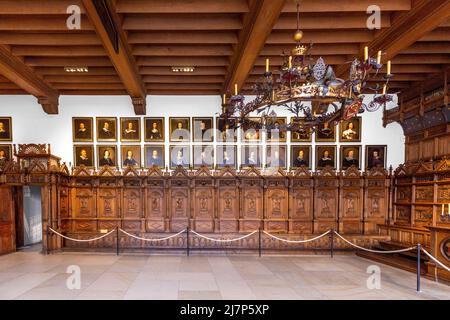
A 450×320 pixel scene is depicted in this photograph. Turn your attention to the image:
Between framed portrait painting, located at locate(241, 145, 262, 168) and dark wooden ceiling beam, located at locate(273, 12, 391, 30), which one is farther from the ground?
dark wooden ceiling beam, located at locate(273, 12, 391, 30)

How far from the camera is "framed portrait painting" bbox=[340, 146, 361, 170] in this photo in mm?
9234

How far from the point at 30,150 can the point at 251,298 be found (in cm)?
820

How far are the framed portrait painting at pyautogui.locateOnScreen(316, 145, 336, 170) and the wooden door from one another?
10.0 metres

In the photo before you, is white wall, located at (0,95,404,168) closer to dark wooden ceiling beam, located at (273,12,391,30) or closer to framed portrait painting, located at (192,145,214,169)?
framed portrait painting, located at (192,145,214,169)

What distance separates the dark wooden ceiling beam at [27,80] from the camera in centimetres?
632

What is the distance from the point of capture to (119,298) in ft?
15.0

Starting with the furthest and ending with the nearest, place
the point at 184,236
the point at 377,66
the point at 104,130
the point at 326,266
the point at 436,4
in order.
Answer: the point at 104,130, the point at 184,236, the point at 326,266, the point at 436,4, the point at 377,66

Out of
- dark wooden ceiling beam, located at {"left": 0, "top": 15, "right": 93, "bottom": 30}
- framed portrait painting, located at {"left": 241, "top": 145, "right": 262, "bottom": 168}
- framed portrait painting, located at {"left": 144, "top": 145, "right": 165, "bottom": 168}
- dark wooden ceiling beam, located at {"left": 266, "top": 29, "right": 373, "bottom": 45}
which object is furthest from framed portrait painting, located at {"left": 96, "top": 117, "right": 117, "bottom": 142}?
dark wooden ceiling beam, located at {"left": 266, "top": 29, "right": 373, "bottom": 45}

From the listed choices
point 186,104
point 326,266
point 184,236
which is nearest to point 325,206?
point 326,266

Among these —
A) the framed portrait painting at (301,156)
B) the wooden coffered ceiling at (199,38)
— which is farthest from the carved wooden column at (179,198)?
the framed portrait painting at (301,156)

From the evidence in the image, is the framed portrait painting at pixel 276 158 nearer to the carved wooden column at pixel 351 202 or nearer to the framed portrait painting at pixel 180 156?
the carved wooden column at pixel 351 202

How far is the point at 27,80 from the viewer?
23.6ft

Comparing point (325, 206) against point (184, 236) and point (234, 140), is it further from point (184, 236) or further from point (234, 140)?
point (184, 236)

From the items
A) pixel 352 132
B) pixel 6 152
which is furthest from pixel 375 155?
pixel 6 152
